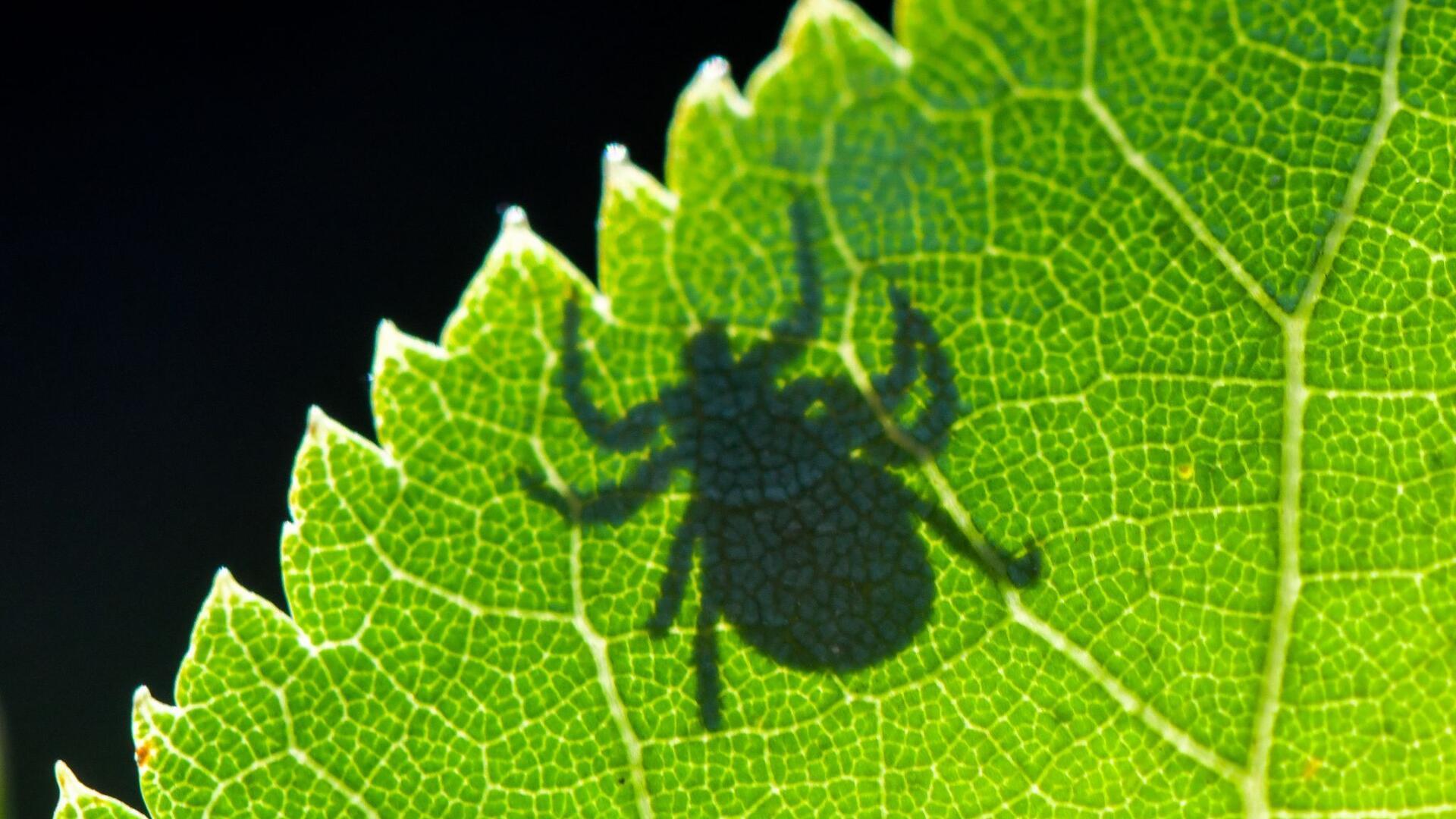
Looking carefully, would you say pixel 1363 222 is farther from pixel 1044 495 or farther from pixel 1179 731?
pixel 1179 731

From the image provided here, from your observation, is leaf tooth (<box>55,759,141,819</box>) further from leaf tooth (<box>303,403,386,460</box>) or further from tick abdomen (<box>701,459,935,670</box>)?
tick abdomen (<box>701,459,935,670</box>)

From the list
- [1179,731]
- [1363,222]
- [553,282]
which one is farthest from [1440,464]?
[553,282]

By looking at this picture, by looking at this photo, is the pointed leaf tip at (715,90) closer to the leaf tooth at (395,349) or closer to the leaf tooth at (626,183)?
the leaf tooth at (626,183)

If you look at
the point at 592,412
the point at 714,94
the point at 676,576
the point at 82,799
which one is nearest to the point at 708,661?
the point at 676,576

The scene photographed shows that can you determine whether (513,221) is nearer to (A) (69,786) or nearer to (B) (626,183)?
(B) (626,183)

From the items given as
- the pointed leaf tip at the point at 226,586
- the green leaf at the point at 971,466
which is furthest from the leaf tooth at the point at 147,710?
the pointed leaf tip at the point at 226,586

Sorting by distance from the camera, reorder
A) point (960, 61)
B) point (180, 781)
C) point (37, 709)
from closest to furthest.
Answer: point (960, 61), point (180, 781), point (37, 709)

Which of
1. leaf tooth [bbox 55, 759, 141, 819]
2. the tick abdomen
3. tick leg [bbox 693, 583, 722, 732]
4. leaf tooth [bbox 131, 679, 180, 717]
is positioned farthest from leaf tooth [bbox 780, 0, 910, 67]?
leaf tooth [bbox 55, 759, 141, 819]
